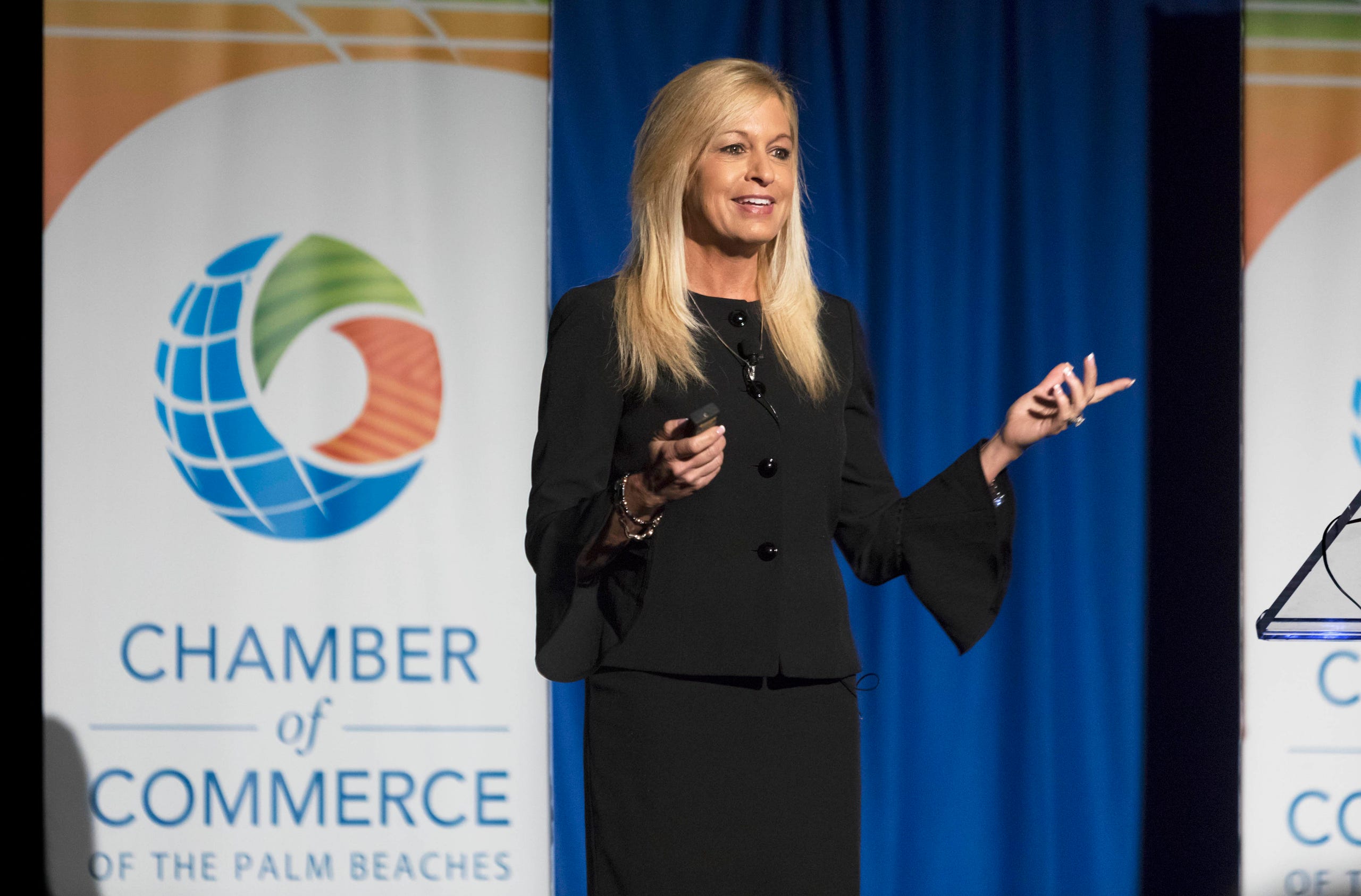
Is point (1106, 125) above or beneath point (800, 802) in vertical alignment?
above

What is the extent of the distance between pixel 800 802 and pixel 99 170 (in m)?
2.75

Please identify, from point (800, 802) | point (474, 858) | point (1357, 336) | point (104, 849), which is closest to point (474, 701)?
point (474, 858)

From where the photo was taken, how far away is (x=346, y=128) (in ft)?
10.6

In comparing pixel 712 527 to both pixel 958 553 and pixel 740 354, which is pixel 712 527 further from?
pixel 958 553

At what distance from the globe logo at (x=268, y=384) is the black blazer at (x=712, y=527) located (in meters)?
1.85

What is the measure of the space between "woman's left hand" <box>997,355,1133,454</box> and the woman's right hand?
0.42 m

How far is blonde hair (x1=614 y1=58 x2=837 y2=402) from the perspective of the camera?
1372 mm

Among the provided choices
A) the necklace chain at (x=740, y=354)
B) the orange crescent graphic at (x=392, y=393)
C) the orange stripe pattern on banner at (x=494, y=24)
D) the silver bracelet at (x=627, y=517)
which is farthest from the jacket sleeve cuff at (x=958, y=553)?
the orange stripe pattern on banner at (x=494, y=24)

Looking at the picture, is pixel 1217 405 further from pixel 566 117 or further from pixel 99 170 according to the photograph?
pixel 99 170

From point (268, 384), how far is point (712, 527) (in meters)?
2.16

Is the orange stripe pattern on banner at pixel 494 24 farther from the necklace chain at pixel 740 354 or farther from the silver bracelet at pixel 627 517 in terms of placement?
the silver bracelet at pixel 627 517

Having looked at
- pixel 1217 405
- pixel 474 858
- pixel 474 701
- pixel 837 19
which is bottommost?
pixel 474 858

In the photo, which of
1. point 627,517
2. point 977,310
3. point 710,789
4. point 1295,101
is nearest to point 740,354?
point 627,517

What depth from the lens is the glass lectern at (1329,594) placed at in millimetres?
1467
